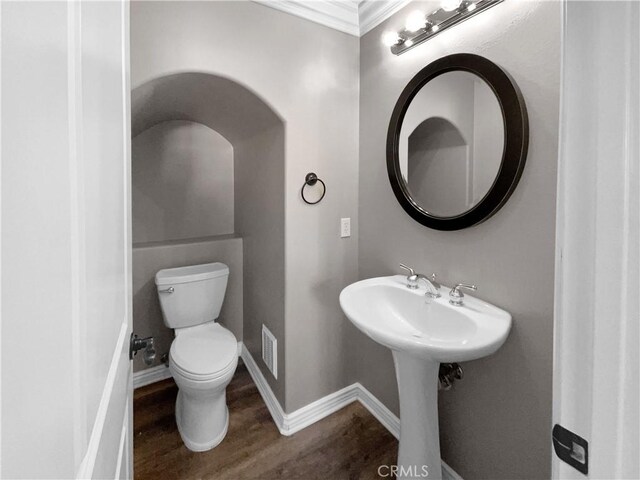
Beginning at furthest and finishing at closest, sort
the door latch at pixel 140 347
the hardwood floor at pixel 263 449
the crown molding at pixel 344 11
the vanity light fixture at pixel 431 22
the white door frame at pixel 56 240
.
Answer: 1. the crown molding at pixel 344 11
2. the hardwood floor at pixel 263 449
3. the vanity light fixture at pixel 431 22
4. the door latch at pixel 140 347
5. the white door frame at pixel 56 240

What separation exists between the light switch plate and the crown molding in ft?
3.70

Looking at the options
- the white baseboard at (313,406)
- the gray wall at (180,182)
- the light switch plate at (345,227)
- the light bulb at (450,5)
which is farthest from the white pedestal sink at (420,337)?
the gray wall at (180,182)

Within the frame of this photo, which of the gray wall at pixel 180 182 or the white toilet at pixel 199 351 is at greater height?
the gray wall at pixel 180 182

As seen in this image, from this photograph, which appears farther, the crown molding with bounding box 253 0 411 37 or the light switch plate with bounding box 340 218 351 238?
the light switch plate with bounding box 340 218 351 238

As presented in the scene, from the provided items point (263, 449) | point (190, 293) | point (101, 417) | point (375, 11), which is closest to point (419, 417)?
point (263, 449)

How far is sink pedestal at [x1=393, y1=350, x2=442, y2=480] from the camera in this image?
121cm

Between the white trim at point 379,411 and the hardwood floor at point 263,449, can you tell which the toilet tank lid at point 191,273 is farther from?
the white trim at point 379,411

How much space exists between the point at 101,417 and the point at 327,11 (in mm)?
2006

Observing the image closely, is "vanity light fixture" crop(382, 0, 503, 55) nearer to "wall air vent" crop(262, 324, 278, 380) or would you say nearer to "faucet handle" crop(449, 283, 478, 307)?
"faucet handle" crop(449, 283, 478, 307)

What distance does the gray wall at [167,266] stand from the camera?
2.07 m

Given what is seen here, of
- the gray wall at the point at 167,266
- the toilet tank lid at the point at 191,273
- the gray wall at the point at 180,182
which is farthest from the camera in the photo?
the gray wall at the point at 180,182

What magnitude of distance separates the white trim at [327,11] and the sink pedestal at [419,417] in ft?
5.92

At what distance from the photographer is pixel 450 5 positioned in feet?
3.97

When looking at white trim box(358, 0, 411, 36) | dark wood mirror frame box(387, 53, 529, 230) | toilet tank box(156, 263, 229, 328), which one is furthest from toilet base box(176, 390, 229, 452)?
white trim box(358, 0, 411, 36)
